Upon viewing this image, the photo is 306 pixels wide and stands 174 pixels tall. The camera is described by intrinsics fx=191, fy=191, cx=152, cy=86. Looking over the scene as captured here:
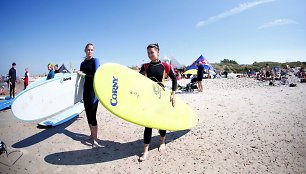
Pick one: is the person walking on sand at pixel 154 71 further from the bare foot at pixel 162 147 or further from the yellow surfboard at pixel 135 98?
the yellow surfboard at pixel 135 98

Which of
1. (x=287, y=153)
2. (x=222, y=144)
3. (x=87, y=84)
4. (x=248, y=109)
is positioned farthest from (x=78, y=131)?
(x=248, y=109)

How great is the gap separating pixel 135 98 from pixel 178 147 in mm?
1288

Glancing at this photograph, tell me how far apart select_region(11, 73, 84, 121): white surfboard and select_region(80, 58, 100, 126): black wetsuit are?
125 cm

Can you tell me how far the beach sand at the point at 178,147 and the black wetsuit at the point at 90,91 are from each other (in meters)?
0.72

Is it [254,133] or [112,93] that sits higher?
[112,93]

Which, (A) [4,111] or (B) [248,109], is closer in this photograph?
(B) [248,109]

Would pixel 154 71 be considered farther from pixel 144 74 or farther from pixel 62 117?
pixel 62 117

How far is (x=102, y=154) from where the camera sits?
11.3 feet

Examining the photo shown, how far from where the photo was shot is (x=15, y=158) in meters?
3.38

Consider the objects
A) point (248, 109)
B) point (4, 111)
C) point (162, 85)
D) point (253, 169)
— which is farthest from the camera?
point (4, 111)

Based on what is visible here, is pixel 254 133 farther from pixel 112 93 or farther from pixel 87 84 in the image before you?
pixel 87 84

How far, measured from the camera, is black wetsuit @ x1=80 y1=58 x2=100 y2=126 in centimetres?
358

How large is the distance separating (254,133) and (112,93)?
3.04 m

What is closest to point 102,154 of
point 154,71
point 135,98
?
point 135,98
